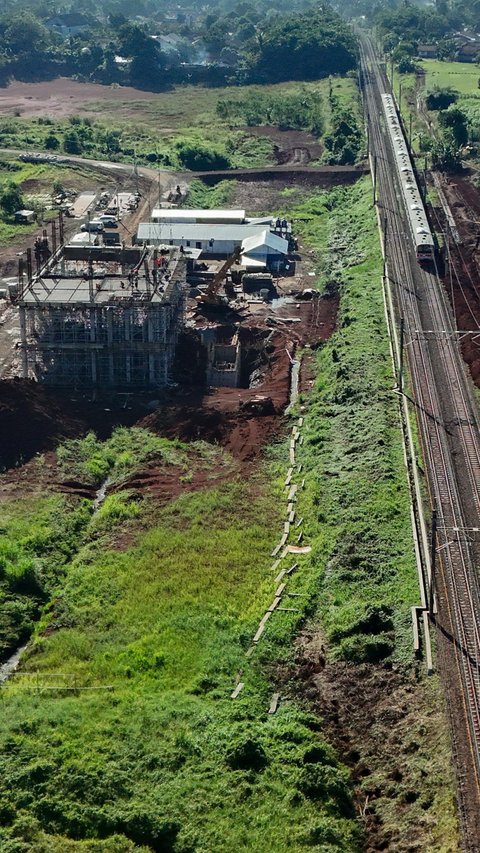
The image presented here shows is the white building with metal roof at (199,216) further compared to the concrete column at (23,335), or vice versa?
the white building with metal roof at (199,216)

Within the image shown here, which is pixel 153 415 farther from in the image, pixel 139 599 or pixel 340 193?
pixel 340 193

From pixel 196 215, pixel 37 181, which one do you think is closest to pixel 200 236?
pixel 196 215

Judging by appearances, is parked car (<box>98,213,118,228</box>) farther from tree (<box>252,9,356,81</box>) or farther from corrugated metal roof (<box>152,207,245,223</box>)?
tree (<box>252,9,356,81</box>)

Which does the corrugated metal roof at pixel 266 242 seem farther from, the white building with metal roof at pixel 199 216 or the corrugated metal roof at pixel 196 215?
the corrugated metal roof at pixel 196 215

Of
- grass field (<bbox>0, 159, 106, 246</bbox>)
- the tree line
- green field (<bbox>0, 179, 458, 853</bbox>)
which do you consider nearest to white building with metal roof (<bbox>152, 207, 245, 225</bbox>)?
grass field (<bbox>0, 159, 106, 246</bbox>)

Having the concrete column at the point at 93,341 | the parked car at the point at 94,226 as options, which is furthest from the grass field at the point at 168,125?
the concrete column at the point at 93,341

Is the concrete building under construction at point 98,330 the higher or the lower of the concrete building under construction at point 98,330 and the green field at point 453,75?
the lower

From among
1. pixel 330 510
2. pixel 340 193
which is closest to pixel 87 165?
pixel 340 193

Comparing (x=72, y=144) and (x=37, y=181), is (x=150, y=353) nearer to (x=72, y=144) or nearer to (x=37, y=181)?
(x=37, y=181)
